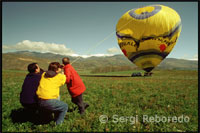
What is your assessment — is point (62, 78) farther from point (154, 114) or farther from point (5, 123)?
point (154, 114)

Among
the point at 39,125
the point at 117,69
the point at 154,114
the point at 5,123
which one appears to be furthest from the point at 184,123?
the point at 117,69

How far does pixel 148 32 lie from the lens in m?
7.36

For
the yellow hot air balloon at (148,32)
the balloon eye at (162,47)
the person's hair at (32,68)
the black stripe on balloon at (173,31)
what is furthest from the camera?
the black stripe on balloon at (173,31)

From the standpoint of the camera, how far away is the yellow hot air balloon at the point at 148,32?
734 centimetres

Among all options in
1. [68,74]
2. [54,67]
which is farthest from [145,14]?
[54,67]

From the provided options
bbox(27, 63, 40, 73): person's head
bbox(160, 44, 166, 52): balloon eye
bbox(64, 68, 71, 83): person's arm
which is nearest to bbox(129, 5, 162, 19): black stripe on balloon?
bbox(160, 44, 166, 52): balloon eye

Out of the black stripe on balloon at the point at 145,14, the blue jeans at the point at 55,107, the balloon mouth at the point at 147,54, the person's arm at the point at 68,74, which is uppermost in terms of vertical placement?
the black stripe on balloon at the point at 145,14

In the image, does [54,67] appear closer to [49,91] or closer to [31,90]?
[49,91]

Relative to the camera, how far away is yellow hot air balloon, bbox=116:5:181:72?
7.34 meters

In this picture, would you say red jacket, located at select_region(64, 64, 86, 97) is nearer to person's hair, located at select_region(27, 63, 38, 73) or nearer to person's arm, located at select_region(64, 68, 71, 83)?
person's arm, located at select_region(64, 68, 71, 83)

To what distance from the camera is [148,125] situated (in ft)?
15.0

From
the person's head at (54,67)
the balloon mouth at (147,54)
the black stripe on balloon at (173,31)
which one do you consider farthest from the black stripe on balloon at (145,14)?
the person's head at (54,67)

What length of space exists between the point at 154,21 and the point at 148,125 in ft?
18.3

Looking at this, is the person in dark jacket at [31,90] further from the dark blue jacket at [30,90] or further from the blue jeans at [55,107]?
the blue jeans at [55,107]
